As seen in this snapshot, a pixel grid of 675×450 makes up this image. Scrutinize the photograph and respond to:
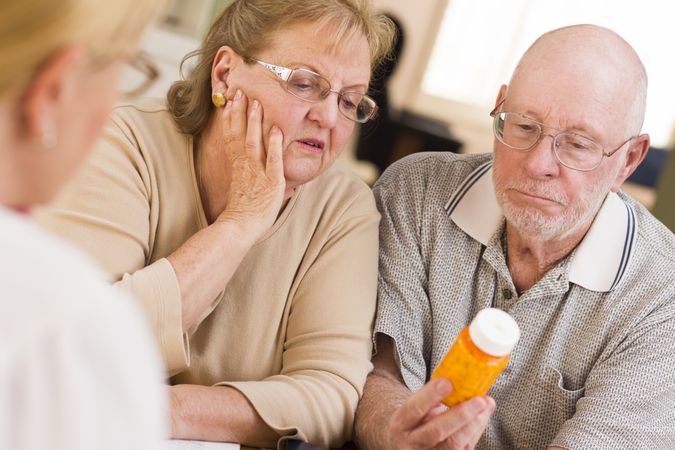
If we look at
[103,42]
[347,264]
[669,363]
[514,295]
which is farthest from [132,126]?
[669,363]

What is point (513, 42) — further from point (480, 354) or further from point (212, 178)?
point (480, 354)

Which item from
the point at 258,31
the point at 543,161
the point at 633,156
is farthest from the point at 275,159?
the point at 633,156

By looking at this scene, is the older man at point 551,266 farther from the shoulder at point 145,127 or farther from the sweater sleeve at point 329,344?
the shoulder at point 145,127

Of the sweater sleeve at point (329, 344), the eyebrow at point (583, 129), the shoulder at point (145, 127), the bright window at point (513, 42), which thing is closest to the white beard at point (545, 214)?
the eyebrow at point (583, 129)

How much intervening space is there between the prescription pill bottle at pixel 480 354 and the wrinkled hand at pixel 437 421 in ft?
0.05

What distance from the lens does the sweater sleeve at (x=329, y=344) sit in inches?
57.2

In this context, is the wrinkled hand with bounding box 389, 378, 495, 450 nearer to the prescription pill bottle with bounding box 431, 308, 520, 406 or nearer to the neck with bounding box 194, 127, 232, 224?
the prescription pill bottle with bounding box 431, 308, 520, 406

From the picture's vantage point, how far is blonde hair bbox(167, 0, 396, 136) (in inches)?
63.3

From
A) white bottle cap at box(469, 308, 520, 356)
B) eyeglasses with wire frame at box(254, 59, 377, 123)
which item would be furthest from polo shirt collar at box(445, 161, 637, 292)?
white bottle cap at box(469, 308, 520, 356)

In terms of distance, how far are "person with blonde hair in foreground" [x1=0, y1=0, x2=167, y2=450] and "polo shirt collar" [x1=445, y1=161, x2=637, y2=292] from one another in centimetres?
122

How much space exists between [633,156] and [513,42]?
5.89 m

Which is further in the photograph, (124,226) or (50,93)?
(124,226)

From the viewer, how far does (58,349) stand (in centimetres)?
57

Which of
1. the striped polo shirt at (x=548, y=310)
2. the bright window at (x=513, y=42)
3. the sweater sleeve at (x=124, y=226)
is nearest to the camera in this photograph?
the sweater sleeve at (x=124, y=226)
